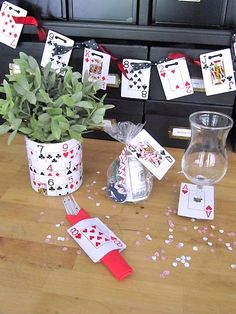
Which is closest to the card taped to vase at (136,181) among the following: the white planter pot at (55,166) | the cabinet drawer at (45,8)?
the white planter pot at (55,166)

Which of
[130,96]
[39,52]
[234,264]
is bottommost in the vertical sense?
[234,264]

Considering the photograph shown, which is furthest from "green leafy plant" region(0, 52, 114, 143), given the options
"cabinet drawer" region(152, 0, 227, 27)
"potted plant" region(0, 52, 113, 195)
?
"cabinet drawer" region(152, 0, 227, 27)

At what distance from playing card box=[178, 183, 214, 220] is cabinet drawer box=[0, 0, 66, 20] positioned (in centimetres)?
58

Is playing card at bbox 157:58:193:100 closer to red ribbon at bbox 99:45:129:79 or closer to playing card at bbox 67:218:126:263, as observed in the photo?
red ribbon at bbox 99:45:129:79

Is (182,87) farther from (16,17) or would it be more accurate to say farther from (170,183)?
(16,17)

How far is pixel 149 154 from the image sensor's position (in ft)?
2.59

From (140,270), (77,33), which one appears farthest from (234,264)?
(77,33)

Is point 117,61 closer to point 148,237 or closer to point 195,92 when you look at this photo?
Result: point 195,92

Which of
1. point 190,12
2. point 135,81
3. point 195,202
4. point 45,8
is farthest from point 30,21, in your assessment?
point 195,202

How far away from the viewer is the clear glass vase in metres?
0.77

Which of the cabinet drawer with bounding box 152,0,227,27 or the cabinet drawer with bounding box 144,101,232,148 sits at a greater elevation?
the cabinet drawer with bounding box 152,0,227,27

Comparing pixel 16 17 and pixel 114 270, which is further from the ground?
pixel 16 17

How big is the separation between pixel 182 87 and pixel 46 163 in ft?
1.45

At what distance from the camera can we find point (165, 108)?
104cm
